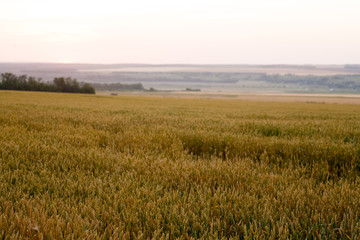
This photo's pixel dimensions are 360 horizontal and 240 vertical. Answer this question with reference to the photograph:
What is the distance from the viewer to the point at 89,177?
10.1 ft

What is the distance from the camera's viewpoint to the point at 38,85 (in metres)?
95.8

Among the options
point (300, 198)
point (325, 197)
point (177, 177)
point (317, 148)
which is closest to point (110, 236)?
point (177, 177)

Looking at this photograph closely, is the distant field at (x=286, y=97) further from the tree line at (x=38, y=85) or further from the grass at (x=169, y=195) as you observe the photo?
the grass at (x=169, y=195)

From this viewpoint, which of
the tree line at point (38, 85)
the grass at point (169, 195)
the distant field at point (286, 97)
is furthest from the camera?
the tree line at point (38, 85)

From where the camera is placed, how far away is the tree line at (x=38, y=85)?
3647 inches

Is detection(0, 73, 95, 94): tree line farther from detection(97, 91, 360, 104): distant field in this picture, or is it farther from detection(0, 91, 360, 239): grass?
detection(0, 91, 360, 239): grass

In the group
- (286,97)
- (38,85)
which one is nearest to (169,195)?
(38,85)

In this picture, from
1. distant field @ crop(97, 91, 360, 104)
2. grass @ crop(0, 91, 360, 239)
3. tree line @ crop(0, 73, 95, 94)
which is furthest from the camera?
tree line @ crop(0, 73, 95, 94)

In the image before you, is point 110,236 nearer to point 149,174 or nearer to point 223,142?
point 149,174

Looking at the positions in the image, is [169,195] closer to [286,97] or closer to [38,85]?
[38,85]

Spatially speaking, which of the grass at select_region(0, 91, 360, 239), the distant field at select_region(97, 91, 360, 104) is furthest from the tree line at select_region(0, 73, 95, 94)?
the grass at select_region(0, 91, 360, 239)

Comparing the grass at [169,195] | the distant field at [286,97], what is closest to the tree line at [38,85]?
the distant field at [286,97]

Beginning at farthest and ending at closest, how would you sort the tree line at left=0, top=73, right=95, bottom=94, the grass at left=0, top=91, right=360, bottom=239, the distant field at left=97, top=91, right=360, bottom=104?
the tree line at left=0, top=73, right=95, bottom=94
the distant field at left=97, top=91, right=360, bottom=104
the grass at left=0, top=91, right=360, bottom=239

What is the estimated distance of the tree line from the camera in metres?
92.6
